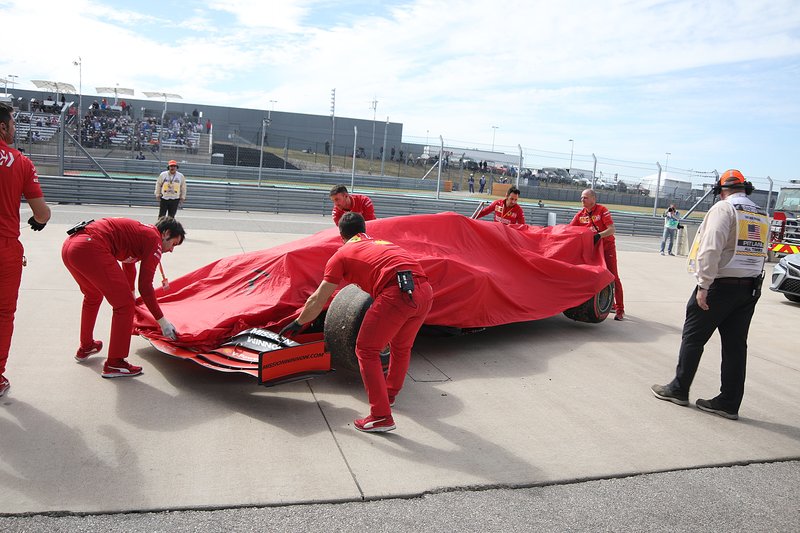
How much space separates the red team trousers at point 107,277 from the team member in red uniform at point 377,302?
1.38 meters

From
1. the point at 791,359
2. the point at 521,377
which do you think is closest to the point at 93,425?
the point at 521,377

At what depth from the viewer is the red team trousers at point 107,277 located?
4438mm

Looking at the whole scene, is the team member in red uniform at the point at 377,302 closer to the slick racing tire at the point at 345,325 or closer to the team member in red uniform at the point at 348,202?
the slick racing tire at the point at 345,325

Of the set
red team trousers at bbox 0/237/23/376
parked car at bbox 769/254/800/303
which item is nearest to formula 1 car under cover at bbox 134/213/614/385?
red team trousers at bbox 0/237/23/376

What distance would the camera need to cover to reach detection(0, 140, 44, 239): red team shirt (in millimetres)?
4016

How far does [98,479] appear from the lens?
10.5 ft

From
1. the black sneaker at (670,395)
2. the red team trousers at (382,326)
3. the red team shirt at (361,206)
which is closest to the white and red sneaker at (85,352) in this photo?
the red team trousers at (382,326)

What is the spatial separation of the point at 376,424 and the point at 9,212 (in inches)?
107

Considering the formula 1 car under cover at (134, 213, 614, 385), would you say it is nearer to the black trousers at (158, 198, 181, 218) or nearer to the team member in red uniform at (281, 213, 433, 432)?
the team member in red uniform at (281, 213, 433, 432)

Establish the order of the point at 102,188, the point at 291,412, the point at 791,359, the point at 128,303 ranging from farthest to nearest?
1. the point at 102,188
2. the point at 791,359
3. the point at 128,303
4. the point at 291,412

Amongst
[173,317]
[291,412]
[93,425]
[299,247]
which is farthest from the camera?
[299,247]

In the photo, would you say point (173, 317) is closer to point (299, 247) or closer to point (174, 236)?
point (174, 236)

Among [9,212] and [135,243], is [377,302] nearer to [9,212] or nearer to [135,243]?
[135,243]

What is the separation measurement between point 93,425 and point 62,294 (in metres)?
3.72
